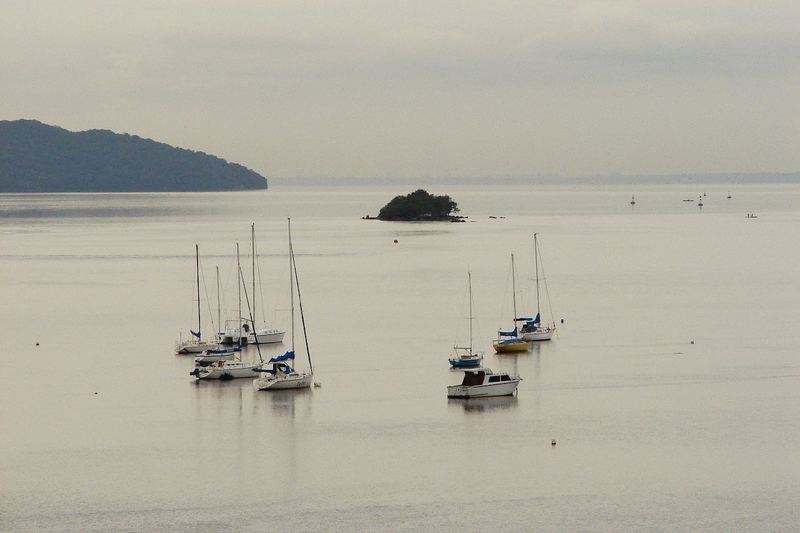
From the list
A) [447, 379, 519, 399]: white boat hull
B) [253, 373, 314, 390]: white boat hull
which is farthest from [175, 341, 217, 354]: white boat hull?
[447, 379, 519, 399]: white boat hull

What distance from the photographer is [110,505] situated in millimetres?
28531

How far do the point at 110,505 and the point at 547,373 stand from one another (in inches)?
793

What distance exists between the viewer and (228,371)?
43.5 m

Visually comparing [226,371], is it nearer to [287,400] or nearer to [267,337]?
[287,400]

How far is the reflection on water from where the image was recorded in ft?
128

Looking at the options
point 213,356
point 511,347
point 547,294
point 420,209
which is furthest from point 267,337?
point 420,209

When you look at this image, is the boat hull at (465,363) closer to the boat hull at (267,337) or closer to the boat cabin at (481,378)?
the boat cabin at (481,378)

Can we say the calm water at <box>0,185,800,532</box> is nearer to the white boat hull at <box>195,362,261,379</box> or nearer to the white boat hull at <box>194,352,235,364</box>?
the white boat hull at <box>195,362,261,379</box>

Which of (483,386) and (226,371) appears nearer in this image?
(483,386)

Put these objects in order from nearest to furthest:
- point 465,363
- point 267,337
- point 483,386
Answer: point 483,386, point 465,363, point 267,337

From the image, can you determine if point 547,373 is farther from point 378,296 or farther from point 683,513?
point 378,296

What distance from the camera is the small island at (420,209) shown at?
163 meters

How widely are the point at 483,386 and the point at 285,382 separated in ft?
20.8

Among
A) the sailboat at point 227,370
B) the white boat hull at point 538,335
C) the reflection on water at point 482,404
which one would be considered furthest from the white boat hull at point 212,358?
the white boat hull at point 538,335
